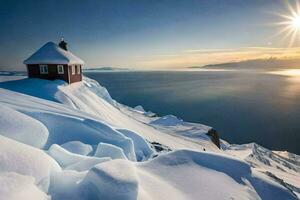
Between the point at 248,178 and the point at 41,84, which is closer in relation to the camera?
the point at 248,178

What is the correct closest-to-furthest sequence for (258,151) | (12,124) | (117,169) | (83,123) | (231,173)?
(117,169) < (12,124) < (231,173) < (83,123) < (258,151)

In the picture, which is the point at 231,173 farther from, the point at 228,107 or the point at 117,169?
the point at 228,107

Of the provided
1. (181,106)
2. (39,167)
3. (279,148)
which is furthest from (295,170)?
(181,106)

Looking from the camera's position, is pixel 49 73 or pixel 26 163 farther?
pixel 49 73

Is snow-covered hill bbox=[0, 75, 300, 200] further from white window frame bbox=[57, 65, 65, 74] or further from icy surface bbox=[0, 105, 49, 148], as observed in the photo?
white window frame bbox=[57, 65, 65, 74]

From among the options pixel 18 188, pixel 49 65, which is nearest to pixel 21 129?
pixel 18 188

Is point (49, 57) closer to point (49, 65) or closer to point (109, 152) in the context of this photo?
point (49, 65)

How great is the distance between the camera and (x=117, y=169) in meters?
5.53

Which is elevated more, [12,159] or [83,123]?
[12,159]

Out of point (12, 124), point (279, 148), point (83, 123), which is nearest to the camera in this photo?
point (12, 124)

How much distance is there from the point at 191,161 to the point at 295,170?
136 ft

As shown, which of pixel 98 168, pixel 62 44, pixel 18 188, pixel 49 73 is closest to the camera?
pixel 18 188

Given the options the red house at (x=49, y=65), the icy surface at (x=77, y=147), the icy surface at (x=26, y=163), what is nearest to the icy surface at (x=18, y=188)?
the icy surface at (x=26, y=163)

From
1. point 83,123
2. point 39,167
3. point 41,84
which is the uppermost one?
point 39,167
